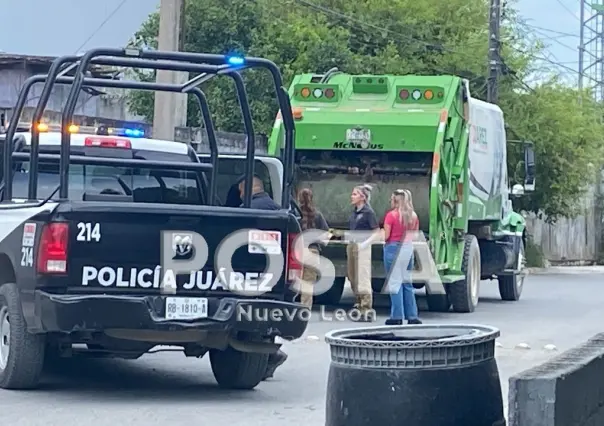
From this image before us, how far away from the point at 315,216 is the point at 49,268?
7.44m

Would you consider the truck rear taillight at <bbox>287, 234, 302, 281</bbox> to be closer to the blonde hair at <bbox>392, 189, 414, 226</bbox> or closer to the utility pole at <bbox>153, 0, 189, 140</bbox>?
the blonde hair at <bbox>392, 189, 414, 226</bbox>

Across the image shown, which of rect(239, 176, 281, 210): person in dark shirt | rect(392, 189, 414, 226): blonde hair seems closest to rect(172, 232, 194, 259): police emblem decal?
rect(239, 176, 281, 210): person in dark shirt

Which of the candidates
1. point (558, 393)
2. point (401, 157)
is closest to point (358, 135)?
point (401, 157)

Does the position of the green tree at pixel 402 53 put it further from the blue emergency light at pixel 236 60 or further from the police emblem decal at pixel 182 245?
the police emblem decal at pixel 182 245

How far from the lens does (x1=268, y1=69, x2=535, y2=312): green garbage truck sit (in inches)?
688

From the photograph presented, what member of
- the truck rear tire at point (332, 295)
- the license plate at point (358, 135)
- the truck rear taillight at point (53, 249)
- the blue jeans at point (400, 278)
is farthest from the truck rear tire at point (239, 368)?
the truck rear tire at point (332, 295)

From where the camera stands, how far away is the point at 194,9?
29.3 metres

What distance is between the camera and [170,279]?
30.7 ft

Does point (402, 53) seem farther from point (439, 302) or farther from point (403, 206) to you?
point (403, 206)

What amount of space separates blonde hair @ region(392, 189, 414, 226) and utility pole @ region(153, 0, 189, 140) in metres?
5.53

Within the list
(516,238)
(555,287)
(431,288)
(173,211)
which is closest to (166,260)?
(173,211)

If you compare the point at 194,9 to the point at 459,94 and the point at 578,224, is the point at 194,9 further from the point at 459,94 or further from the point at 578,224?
the point at 578,224

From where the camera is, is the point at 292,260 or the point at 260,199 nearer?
the point at 292,260

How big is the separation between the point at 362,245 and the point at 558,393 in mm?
11083
